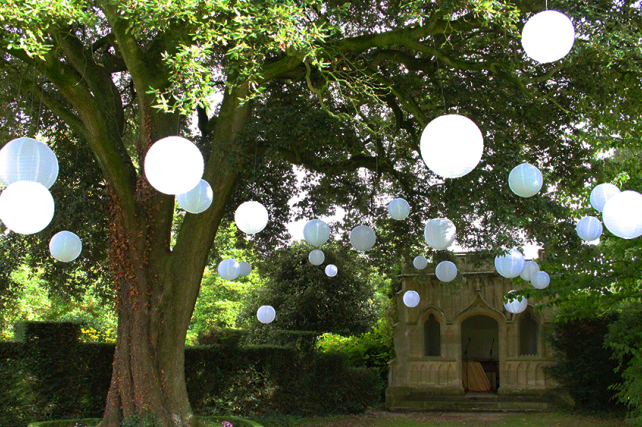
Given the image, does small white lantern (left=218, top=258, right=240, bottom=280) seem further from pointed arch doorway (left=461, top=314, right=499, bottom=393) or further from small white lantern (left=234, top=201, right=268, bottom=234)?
pointed arch doorway (left=461, top=314, right=499, bottom=393)

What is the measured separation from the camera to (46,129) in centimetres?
1038

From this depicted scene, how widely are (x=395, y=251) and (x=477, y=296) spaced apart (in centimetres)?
536

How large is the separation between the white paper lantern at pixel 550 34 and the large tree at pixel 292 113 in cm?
129

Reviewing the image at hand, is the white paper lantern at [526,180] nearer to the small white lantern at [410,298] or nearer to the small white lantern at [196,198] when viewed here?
A: the small white lantern at [196,198]

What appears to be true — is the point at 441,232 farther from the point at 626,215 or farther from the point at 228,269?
the point at 228,269

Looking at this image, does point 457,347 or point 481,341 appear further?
point 481,341

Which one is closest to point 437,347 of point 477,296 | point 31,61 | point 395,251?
point 477,296

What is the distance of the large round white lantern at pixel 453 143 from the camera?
4379mm

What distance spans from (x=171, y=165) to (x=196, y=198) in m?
1.71

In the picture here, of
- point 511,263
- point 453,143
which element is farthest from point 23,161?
point 511,263

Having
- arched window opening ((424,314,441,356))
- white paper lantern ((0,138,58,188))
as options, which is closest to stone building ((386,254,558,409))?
arched window opening ((424,314,441,356))

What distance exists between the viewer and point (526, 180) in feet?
20.7

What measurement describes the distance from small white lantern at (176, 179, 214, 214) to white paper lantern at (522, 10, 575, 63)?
398 cm

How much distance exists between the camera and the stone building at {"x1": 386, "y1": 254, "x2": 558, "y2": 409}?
1508 centimetres
